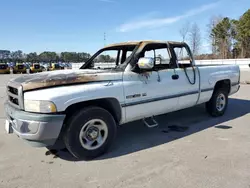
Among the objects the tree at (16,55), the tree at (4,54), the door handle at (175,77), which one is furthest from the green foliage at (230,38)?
the tree at (4,54)

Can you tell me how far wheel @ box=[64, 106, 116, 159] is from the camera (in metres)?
3.71

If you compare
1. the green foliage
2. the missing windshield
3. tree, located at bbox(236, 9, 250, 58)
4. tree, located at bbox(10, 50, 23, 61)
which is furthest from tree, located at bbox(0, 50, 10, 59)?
the missing windshield

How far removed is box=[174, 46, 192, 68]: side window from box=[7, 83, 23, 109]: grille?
344cm

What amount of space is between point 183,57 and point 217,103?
1645 millimetres

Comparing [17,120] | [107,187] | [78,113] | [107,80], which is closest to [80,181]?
[107,187]

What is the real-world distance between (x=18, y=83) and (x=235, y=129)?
451 centimetres

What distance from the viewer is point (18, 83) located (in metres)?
3.75

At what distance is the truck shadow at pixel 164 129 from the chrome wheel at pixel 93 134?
10.0 inches

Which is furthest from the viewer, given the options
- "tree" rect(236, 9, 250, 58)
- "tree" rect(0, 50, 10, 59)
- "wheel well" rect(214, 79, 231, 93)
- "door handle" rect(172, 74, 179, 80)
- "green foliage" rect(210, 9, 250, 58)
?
"tree" rect(0, 50, 10, 59)

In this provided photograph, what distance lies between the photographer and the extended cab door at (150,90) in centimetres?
430

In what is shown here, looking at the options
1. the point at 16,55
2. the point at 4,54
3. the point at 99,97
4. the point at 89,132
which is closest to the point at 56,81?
the point at 99,97

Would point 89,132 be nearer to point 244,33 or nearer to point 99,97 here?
point 99,97

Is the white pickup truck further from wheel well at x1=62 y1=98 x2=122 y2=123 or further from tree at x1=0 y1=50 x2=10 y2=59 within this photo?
tree at x1=0 y1=50 x2=10 y2=59

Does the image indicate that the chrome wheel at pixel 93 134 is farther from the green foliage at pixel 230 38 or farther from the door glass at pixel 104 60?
the green foliage at pixel 230 38
